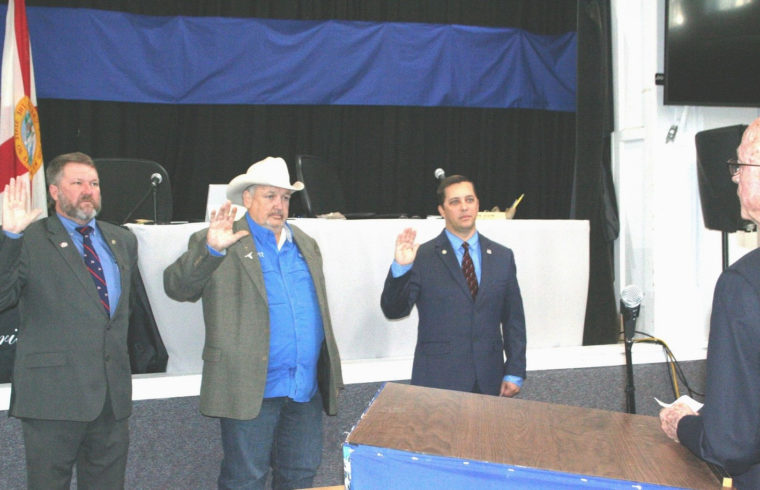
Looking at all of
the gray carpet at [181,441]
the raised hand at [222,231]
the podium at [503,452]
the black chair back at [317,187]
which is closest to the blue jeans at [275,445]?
the gray carpet at [181,441]

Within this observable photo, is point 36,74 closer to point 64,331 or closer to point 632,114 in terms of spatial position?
point 64,331

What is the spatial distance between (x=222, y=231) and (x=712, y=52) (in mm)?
2813

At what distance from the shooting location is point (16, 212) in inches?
87.6

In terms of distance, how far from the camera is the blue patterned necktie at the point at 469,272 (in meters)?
2.91

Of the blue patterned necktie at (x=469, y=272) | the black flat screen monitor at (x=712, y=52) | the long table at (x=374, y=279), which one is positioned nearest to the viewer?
the blue patterned necktie at (x=469, y=272)

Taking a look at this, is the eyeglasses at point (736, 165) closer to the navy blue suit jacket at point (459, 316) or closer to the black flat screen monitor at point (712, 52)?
the navy blue suit jacket at point (459, 316)

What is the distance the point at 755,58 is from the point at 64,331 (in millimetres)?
3624

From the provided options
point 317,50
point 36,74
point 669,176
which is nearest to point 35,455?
point 669,176

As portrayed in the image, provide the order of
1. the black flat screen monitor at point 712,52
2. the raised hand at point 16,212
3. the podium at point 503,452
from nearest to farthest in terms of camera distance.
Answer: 1. the podium at point 503,452
2. the raised hand at point 16,212
3. the black flat screen monitor at point 712,52

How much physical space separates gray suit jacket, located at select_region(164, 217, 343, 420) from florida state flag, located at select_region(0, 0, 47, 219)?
206 centimetres

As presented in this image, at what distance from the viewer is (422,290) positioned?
293 cm

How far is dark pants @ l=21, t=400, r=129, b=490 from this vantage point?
240cm

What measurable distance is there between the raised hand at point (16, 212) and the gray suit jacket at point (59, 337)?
0.57ft

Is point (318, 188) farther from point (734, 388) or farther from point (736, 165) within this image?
point (734, 388)
